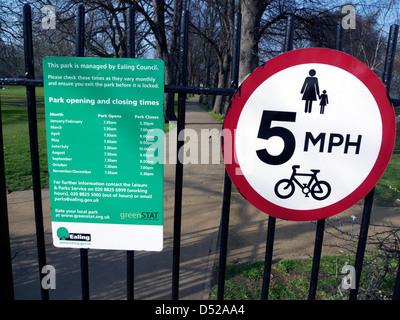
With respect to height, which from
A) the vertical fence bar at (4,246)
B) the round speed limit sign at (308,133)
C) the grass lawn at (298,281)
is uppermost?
the round speed limit sign at (308,133)

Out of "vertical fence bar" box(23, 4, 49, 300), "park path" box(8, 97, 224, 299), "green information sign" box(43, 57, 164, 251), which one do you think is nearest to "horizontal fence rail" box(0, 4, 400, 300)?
"vertical fence bar" box(23, 4, 49, 300)

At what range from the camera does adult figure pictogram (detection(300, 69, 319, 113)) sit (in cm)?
166

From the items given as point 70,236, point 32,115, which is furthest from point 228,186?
point 32,115

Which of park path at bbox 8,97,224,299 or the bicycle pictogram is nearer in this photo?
the bicycle pictogram

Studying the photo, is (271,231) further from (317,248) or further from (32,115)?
(32,115)

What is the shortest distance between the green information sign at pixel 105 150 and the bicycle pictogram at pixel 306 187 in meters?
0.66

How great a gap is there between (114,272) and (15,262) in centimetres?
117

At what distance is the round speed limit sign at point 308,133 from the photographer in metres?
1.65

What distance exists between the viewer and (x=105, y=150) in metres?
1.79

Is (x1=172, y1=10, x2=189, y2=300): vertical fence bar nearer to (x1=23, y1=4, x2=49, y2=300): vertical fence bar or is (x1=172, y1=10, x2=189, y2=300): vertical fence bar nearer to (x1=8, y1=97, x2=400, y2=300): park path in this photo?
(x1=8, y1=97, x2=400, y2=300): park path

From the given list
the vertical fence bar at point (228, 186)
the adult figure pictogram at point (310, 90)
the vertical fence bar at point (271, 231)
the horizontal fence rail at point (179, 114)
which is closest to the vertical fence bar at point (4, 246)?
the horizontal fence rail at point (179, 114)

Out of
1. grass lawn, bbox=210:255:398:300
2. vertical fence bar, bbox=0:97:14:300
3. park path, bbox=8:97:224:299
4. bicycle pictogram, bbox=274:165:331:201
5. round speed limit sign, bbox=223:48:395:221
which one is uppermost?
round speed limit sign, bbox=223:48:395:221

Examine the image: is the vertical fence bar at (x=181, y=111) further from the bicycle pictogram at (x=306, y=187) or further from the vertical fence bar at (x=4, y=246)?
the vertical fence bar at (x=4, y=246)

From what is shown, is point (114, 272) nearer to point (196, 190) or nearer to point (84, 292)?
point (84, 292)
